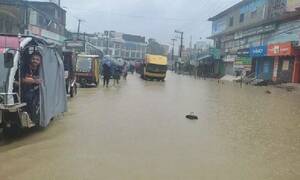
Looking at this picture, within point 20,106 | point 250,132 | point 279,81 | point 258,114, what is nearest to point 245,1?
point 279,81

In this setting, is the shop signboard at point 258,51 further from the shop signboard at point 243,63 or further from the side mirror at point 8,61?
the side mirror at point 8,61

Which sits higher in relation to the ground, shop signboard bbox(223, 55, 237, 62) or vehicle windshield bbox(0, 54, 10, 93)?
vehicle windshield bbox(0, 54, 10, 93)

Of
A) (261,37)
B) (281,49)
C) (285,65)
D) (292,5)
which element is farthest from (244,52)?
(281,49)

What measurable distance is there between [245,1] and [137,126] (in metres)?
52.8

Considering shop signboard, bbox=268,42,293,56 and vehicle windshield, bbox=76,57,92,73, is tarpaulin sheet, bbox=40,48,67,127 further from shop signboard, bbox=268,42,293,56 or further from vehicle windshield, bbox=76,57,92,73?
shop signboard, bbox=268,42,293,56

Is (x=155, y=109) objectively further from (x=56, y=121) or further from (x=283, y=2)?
(x=283, y=2)

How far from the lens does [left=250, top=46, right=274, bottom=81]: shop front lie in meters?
49.2

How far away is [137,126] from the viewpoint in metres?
13.0

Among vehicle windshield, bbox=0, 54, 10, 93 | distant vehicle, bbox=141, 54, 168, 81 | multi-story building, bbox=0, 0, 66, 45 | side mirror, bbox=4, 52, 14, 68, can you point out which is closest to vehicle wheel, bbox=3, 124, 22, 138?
vehicle windshield, bbox=0, 54, 10, 93

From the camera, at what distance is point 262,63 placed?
5228 centimetres

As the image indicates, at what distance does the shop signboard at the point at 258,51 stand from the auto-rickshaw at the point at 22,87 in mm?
39996

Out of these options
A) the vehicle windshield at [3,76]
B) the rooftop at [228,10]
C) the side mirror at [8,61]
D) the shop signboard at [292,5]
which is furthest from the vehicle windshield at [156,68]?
the side mirror at [8,61]

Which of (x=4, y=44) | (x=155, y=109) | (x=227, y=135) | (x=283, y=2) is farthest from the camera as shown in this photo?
(x=283, y=2)

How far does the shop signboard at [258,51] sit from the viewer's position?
4907 centimetres
